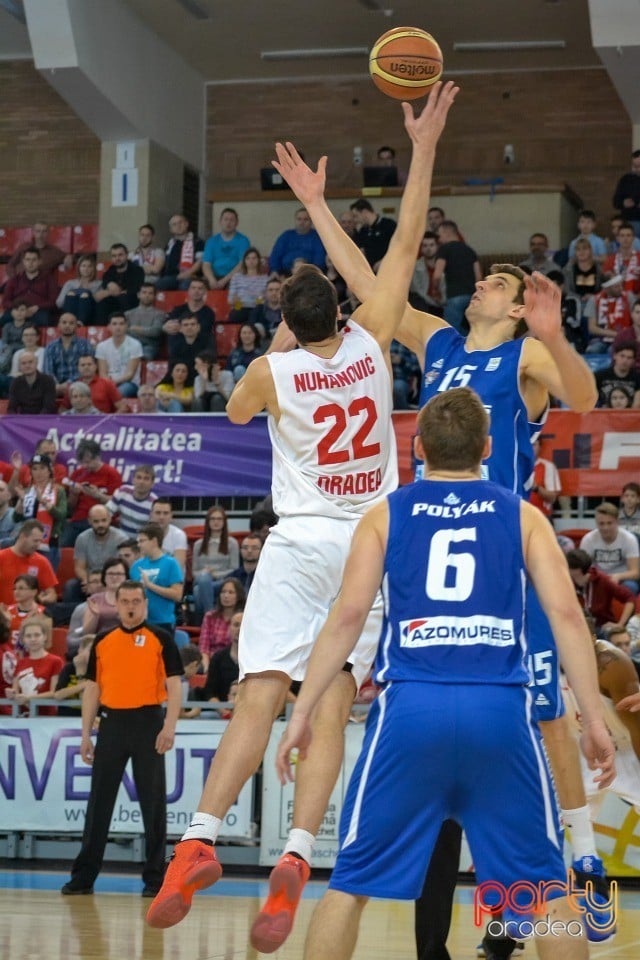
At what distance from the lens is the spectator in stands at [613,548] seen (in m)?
14.0

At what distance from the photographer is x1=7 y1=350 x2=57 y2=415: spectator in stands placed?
17.9m

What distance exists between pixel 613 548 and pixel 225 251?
875cm

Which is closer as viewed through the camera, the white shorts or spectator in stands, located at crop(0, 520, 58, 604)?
the white shorts

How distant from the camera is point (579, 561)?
43.0ft

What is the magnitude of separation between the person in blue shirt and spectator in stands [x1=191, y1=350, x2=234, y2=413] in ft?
42.0

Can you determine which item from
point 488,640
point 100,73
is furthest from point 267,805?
point 100,73

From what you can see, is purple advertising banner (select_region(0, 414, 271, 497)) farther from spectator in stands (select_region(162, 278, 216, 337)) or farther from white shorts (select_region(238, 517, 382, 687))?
white shorts (select_region(238, 517, 382, 687))

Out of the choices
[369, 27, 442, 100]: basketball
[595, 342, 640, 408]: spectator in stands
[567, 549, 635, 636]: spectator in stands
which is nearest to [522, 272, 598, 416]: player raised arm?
[369, 27, 442, 100]: basketball

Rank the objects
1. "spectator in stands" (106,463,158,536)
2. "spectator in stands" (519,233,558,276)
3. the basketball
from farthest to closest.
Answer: "spectator in stands" (519,233,558,276), "spectator in stands" (106,463,158,536), the basketball

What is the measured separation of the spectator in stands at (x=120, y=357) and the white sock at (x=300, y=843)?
1382 cm

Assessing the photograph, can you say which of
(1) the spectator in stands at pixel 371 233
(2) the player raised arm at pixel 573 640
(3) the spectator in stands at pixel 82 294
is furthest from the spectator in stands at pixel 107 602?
(2) the player raised arm at pixel 573 640

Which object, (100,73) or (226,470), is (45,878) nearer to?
(226,470)

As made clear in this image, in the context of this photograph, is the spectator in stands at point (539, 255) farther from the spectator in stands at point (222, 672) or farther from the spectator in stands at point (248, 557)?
the spectator in stands at point (222, 672)

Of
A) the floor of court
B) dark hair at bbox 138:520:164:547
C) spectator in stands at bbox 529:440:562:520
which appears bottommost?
the floor of court
